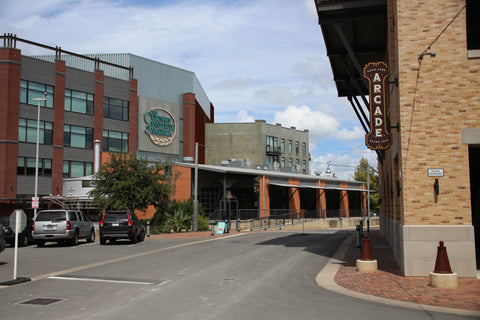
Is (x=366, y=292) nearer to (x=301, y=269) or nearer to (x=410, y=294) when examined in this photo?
(x=410, y=294)

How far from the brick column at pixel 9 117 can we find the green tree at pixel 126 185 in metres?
13.5

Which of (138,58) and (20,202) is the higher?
(138,58)

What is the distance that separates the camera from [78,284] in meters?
11.1

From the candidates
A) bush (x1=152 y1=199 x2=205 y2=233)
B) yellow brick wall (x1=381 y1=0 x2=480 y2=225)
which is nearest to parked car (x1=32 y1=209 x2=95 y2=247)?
bush (x1=152 y1=199 x2=205 y2=233)

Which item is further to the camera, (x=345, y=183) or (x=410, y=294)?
(x=345, y=183)

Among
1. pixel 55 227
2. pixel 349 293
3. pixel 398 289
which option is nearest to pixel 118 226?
pixel 55 227

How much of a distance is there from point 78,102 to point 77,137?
3669 mm

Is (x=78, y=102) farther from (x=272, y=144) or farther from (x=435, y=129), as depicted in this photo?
(x=435, y=129)

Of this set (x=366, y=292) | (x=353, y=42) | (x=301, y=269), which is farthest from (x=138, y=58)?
(x=366, y=292)

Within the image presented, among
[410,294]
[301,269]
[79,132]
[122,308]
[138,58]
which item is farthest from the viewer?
[138,58]

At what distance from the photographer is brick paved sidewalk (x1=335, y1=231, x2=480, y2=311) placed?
29.2 feet

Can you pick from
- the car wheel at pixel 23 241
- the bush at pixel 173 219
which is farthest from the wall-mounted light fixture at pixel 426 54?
the bush at pixel 173 219

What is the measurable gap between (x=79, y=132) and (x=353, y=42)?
115ft

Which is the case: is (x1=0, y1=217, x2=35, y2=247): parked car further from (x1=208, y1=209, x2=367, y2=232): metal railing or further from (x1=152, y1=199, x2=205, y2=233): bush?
(x1=208, y1=209, x2=367, y2=232): metal railing
